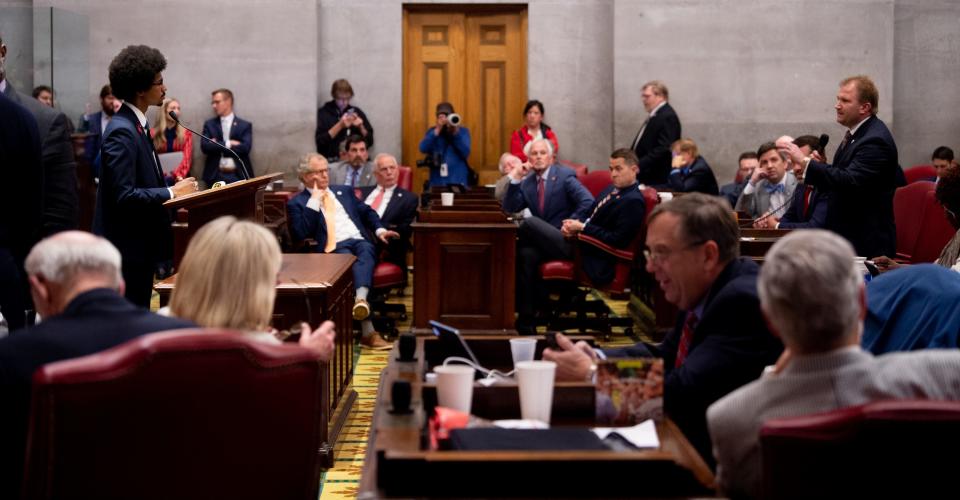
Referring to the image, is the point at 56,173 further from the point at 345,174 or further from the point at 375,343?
the point at 345,174

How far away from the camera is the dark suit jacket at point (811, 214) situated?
5844mm

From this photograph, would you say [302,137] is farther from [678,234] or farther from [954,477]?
[954,477]

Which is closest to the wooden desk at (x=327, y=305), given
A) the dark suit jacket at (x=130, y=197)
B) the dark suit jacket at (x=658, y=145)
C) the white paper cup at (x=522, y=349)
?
the dark suit jacket at (x=130, y=197)

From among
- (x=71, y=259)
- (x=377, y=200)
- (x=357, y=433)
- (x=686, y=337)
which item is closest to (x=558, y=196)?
(x=377, y=200)

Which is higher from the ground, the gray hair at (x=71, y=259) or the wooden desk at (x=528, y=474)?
the gray hair at (x=71, y=259)

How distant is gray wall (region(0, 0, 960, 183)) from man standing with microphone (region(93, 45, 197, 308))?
7.21m

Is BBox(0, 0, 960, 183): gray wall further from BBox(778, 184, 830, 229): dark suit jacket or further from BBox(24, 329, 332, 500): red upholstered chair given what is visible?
BBox(24, 329, 332, 500): red upholstered chair

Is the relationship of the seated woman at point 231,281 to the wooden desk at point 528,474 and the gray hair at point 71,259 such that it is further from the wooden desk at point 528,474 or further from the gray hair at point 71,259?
the wooden desk at point 528,474

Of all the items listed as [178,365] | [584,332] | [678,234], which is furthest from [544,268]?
[178,365]

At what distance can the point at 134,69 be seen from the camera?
4055 millimetres

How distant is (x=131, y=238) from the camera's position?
416 cm

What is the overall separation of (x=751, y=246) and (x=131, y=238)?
2.78 meters

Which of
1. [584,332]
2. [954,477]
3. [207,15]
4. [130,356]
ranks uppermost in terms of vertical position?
[207,15]

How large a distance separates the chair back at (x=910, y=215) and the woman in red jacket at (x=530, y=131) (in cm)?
472
